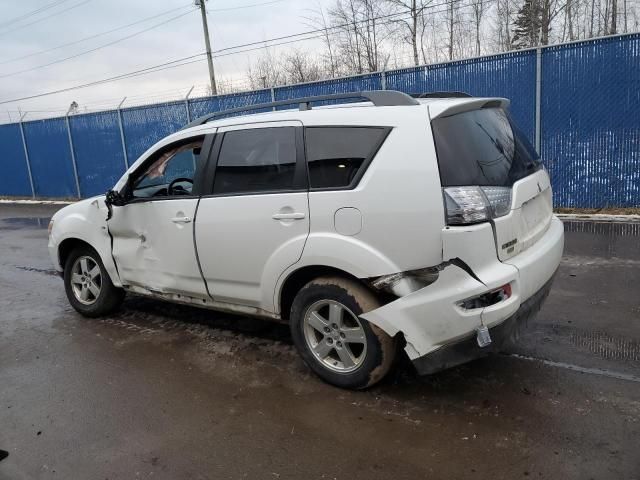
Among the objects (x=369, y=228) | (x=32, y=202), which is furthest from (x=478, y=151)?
(x=32, y=202)

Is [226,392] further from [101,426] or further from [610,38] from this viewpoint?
[610,38]

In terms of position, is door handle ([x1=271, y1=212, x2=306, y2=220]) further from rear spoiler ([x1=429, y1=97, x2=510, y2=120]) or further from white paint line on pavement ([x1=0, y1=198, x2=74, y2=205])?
white paint line on pavement ([x1=0, y1=198, x2=74, y2=205])

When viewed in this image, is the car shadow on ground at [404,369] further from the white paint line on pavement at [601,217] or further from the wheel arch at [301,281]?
the white paint line on pavement at [601,217]

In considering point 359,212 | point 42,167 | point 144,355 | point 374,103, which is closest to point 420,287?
point 359,212

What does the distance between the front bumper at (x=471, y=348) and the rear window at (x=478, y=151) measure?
2.64 feet

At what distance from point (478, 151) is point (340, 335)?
145 cm

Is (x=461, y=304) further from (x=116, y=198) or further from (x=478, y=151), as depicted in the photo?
(x=116, y=198)

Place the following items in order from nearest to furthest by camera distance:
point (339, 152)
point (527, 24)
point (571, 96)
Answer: point (339, 152)
point (571, 96)
point (527, 24)

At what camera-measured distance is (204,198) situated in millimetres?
4027

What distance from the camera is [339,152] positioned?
336cm

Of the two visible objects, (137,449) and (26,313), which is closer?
(137,449)

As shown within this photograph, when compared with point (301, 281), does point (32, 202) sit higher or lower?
lower

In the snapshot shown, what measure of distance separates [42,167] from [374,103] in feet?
62.0

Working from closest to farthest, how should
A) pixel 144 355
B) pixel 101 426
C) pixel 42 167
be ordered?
pixel 101 426 < pixel 144 355 < pixel 42 167
